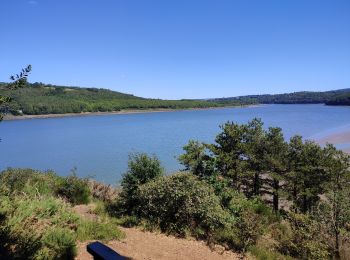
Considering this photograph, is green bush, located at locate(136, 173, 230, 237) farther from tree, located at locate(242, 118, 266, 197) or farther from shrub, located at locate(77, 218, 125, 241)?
tree, located at locate(242, 118, 266, 197)

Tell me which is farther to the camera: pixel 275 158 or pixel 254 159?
pixel 275 158

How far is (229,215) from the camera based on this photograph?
10062 millimetres

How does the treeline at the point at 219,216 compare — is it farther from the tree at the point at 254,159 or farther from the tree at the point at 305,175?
the tree at the point at 254,159

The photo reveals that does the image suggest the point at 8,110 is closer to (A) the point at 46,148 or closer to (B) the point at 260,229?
(B) the point at 260,229

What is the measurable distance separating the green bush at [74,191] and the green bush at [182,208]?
3084 millimetres

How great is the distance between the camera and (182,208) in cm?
955

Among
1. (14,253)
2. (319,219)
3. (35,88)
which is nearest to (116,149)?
(319,219)

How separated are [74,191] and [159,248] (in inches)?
208

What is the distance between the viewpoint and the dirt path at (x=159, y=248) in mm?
7496

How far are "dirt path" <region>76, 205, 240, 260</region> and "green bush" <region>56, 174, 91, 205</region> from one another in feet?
11.8

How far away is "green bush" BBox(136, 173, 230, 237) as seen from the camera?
9406 millimetres

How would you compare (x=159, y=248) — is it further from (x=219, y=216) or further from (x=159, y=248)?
(x=219, y=216)

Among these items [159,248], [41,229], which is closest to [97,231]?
[41,229]

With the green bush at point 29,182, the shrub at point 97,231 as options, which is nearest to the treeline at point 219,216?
the shrub at point 97,231
